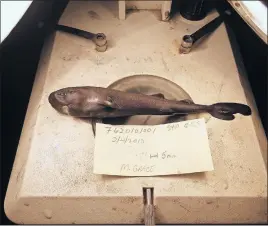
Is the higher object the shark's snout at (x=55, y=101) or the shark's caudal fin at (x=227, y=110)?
the shark's snout at (x=55, y=101)

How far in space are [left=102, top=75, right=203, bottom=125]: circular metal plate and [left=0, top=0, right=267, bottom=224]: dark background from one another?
0.29m

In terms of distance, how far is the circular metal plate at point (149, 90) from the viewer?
728 mm

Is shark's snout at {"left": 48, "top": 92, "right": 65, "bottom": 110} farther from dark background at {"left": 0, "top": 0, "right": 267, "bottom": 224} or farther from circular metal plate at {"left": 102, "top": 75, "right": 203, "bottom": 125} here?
dark background at {"left": 0, "top": 0, "right": 267, "bottom": 224}

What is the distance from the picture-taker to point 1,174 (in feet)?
2.81

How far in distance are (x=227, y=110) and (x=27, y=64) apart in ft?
2.08

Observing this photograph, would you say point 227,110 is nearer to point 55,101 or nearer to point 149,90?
point 149,90

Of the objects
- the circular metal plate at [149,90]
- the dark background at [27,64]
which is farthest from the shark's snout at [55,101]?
the dark background at [27,64]

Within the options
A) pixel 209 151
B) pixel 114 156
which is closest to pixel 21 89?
pixel 114 156

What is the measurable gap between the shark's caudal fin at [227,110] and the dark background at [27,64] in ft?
0.71

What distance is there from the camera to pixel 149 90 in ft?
2.52

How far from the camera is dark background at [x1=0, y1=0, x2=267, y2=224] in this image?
922mm

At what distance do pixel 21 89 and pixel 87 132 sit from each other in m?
0.43

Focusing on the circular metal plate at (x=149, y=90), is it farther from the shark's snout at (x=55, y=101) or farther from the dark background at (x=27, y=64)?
the dark background at (x=27, y=64)

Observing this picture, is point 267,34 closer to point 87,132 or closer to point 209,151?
point 209,151
